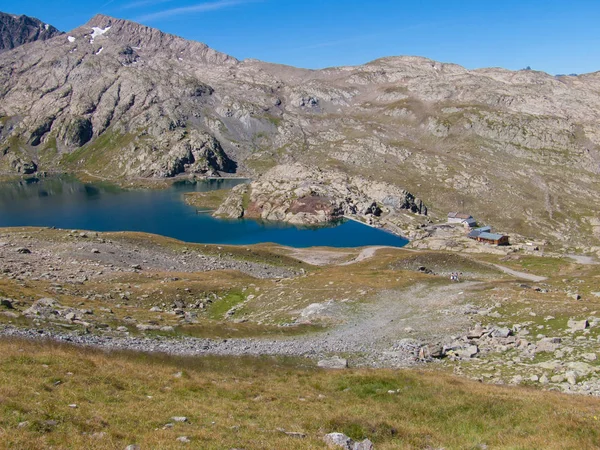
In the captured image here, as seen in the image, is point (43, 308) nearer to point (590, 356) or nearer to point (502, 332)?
point (502, 332)

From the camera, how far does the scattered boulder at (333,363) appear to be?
30.7 meters

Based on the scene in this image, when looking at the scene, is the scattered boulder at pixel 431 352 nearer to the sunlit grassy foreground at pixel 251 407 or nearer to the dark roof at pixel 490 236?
the sunlit grassy foreground at pixel 251 407

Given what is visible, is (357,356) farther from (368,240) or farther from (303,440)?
(368,240)

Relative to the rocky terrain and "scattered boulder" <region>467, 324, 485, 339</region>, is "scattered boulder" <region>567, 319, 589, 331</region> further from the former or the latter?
"scattered boulder" <region>467, 324, 485, 339</region>

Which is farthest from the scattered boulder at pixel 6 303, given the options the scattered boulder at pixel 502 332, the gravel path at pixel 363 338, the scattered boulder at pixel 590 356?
the scattered boulder at pixel 590 356

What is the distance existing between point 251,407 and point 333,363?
11.7m

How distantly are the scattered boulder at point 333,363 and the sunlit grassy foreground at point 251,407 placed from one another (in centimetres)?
280

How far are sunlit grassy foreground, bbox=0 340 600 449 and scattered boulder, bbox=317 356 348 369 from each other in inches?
110

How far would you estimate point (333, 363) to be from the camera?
31203 millimetres

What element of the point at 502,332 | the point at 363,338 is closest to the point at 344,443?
the point at 363,338

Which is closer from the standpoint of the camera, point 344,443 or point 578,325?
point 344,443

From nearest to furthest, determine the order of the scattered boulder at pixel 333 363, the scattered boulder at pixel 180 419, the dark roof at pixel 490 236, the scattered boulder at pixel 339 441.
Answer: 1. the scattered boulder at pixel 339 441
2. the scattered boulder at pixel 180 419
3. the scattered boulder at pixel 333 363
4. the dark roof at pixel 490 236

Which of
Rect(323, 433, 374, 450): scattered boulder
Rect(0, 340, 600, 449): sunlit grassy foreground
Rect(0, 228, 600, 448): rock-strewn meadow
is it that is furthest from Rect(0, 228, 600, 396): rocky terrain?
Rect(323, 433, 374, 450): scattered boulder

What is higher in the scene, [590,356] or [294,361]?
[590,356]
